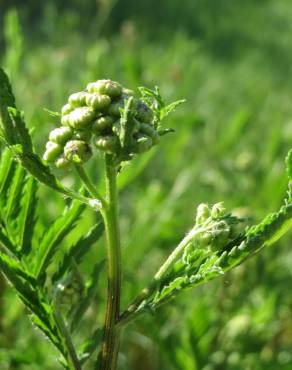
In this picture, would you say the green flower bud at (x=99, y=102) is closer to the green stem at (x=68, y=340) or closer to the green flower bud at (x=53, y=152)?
the green flower bud at (x=53, y=152)

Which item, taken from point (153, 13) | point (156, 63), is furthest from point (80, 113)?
point (153, 13)

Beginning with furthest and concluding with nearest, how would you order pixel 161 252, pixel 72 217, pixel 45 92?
pixel 45 92 < pixel 161 252 < pixel 72 217

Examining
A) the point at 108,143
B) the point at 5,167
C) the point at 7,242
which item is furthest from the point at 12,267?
the point at 108,143

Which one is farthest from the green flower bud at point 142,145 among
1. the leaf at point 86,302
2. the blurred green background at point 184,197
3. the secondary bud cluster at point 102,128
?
the blurred green background at point 184,197

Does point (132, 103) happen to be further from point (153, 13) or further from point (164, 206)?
point (153, 13)

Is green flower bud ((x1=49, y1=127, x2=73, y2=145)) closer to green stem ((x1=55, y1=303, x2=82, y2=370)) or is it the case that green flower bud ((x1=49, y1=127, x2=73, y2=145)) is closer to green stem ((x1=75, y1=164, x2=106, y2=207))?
green stem ((x1=75, y1=164, x2=106, y2=207))

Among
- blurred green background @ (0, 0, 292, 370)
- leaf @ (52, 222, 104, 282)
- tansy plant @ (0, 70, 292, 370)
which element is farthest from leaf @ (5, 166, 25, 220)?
blurred green background @ (0, 0, 292, 370)
